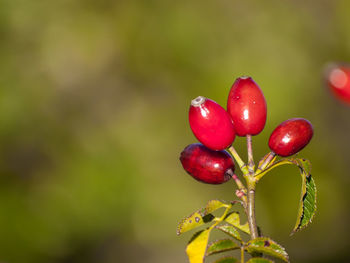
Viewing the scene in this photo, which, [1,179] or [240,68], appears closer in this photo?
[1,179]

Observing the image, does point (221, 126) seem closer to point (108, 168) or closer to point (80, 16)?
point (108, 168)


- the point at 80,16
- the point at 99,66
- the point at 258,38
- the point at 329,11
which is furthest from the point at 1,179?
the point at 329,11

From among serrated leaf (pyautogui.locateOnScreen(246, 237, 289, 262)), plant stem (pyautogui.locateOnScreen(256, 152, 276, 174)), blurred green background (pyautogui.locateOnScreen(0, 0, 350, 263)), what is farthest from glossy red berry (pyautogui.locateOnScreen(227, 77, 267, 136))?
blurred green background (pyautogui.locateOnScreen(0, 0, 350, 263))

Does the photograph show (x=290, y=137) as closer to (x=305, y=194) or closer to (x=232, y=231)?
(x=305, y=194)

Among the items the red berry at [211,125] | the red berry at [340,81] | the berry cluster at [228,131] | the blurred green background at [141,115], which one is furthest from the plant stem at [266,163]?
the blurred green background at [141,115]

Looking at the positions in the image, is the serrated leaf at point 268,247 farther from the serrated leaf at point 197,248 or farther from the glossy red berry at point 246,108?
the glossy red berry at point 246,108

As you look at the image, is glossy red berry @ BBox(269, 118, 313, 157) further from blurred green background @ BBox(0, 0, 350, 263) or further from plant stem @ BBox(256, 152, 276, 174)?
blurred green background @ BBox(0, 0, 350, 263)
